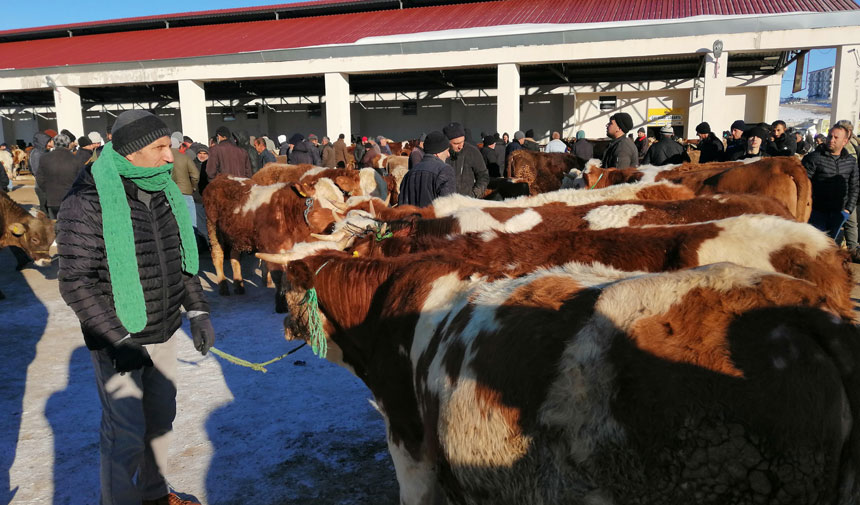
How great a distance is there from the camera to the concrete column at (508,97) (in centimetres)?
1784

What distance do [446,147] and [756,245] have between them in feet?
11.1

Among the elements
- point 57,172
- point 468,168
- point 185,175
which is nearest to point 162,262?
point 468,168

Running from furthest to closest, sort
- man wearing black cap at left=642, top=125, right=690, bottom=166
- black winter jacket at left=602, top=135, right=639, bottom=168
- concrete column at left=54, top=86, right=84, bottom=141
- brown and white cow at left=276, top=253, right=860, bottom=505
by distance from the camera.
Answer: concrete column at left=54, top=86, right=84, bottom=141 → man wearing black cap at left=642, top=125, right=690, bottom=166 → black winter jacket at left=602, top=135, right=639, bottom=168 → brown and white cow at left=276, top=253, right=860, bottom=505

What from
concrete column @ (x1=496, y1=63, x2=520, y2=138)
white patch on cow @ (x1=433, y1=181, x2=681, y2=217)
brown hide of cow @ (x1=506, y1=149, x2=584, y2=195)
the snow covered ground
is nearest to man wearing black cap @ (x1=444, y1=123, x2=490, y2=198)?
white patch on cow @ (x1=433, y1=181, x2=681, y2=217)

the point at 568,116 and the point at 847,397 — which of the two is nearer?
the point at 847,397

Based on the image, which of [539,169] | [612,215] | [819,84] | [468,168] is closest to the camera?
[612,215]

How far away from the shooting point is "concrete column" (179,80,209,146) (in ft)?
69.0

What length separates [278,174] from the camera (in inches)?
388

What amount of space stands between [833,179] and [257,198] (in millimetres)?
7275

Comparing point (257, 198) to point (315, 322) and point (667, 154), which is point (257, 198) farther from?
point (667, 154)

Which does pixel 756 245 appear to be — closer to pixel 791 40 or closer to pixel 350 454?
pixel 350 454

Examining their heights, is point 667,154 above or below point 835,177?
above

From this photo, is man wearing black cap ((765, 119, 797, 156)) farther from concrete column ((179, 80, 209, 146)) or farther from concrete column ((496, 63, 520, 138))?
concrete column ((179, 80, 209, 146))

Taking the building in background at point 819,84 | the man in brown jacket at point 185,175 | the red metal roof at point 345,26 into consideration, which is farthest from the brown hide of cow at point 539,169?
the building in background at point 819,84
